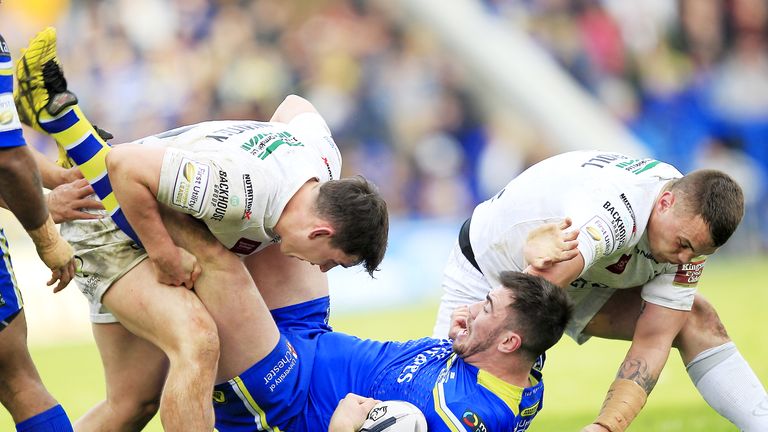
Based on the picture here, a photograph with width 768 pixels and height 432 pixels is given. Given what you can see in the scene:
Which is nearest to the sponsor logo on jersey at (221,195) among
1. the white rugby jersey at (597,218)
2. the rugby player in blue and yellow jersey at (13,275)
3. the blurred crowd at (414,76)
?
the rugby player in blue and yellow jersey at (13,275)

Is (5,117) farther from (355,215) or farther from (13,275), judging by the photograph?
(355,215)

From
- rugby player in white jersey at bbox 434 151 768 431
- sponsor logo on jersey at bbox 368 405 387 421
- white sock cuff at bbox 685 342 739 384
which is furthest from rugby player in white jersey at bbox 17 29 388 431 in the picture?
white sock cuff at bbox 685 342 739 384

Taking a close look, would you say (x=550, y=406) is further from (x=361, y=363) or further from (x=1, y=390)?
(x=1, y=390)

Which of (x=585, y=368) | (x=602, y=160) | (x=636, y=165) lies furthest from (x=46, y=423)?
(x=585, y=368)

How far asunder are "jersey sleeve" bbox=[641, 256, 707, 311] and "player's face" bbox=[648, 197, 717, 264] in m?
0.29

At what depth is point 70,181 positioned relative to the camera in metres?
5.65

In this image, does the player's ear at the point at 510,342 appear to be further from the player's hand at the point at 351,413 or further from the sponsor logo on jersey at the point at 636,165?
the sponsor logo on jersey at the point at 636,165

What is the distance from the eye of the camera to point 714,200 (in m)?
5.35

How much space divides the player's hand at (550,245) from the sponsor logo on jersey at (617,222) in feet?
0.71

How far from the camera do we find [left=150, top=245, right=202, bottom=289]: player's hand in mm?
5137

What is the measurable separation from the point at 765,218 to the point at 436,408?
45.6 ft

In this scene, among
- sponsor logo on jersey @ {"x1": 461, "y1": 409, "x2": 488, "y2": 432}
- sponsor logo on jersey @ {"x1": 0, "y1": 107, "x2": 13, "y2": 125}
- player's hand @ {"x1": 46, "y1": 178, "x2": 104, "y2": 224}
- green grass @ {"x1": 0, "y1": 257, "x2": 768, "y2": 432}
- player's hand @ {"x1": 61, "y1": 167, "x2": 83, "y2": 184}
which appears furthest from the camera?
green grass @ {"x1": 0, "y1": 257, "x2": 768, "y2": 432}

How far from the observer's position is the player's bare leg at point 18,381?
5.00 meters

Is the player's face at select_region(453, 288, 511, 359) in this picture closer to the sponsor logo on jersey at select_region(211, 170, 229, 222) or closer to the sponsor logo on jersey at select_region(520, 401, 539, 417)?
the sponsor logo on jersey at select_region(520, 401, 539, 417)
